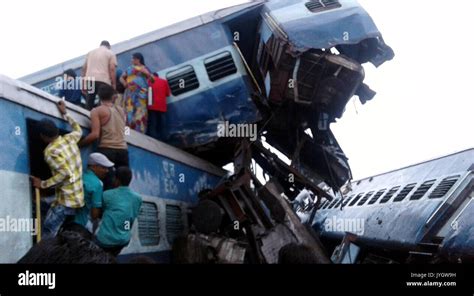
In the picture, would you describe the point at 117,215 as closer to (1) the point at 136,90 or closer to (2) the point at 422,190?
(1) the point at 136,90

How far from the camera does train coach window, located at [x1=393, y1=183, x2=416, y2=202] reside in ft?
30.8

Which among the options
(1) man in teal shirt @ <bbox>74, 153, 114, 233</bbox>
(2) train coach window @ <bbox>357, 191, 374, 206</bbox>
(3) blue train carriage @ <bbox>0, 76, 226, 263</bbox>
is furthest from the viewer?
(2) train coach window @ <bbox>357, 191, 374, 206</bbox>

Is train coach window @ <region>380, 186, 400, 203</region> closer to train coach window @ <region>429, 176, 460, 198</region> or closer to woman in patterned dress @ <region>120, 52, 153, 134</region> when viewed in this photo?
train coach window @ <region>429, 176, 460, 198</region>

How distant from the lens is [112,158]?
6.87 m

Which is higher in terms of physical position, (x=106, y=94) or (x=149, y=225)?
(x=106, y=94)

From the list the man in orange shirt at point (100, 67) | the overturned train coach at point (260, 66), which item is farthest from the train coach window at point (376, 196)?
the man in orange shirt at point (100, 67)

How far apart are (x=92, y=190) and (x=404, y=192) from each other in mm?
5678

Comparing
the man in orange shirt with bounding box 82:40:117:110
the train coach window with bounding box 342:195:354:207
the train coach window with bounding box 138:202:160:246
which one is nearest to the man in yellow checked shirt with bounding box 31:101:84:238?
the train coach window with bounding box 138:202:160:246

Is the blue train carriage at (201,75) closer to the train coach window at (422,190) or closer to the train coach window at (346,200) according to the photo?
the train coach window at (422,190)

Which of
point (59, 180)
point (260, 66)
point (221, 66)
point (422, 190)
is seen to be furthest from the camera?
point (260, 66)

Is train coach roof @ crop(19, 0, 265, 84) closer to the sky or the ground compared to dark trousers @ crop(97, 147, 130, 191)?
closer to the sky

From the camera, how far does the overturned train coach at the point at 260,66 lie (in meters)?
10.2

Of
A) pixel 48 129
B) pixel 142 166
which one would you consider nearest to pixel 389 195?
pixel 142 166

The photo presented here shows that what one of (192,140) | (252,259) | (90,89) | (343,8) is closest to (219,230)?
(252,259)
